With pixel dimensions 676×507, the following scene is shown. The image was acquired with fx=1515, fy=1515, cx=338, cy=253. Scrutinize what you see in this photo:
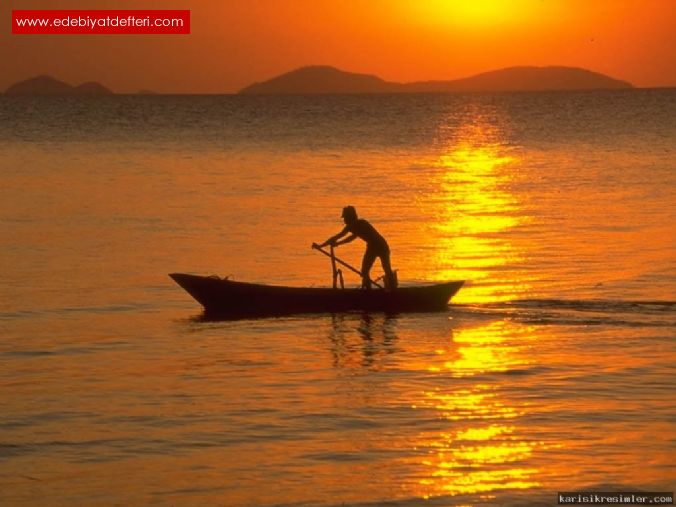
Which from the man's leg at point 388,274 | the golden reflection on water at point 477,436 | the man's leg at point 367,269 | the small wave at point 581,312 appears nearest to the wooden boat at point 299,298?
the man's leg at point 388,274

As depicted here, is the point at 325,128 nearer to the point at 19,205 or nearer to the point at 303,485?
the point at 19,205

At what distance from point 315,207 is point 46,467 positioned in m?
28.1

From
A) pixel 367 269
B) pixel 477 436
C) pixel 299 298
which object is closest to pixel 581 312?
pixel 367 269

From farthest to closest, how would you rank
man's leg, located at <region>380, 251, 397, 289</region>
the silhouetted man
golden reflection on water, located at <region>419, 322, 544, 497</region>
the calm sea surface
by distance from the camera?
man's leg, located at <region>380, 251, 397, 289</region> → the silhouetted man → the calm sea surface → golden reflection on water, located at <region>419, 322, 544, 497</region>

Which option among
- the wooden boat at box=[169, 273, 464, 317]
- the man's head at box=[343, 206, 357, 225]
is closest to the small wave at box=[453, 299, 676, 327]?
the wooden boat at box=[169, 273, 464, 317]

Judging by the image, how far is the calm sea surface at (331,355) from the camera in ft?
45.9

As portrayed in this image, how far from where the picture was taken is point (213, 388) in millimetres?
17953

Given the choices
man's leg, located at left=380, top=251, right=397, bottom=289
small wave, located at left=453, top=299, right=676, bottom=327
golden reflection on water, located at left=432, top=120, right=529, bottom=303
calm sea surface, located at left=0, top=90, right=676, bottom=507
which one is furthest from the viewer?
golden reflection on water, located at left=432, top=120, right=529, bottom=303

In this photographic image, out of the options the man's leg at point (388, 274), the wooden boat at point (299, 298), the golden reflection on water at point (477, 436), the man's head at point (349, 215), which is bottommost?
the golden reflection on water at point (477, 436)

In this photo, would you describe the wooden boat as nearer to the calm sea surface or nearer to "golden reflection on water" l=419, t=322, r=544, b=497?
the calm sea surface

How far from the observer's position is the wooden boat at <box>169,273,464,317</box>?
23.2 metres

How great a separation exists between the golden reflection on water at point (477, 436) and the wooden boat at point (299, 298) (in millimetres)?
3186

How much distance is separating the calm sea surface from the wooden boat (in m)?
0.31

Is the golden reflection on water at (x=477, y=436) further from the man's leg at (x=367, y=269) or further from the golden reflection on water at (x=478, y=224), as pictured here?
the golden reflection on water at (x=478, y=224)
